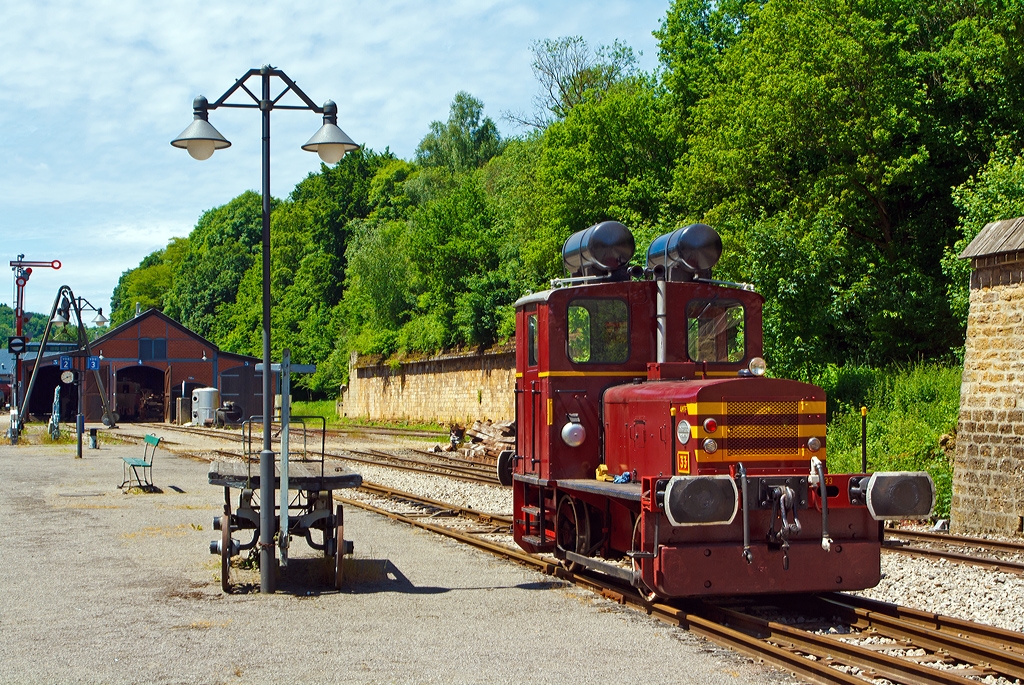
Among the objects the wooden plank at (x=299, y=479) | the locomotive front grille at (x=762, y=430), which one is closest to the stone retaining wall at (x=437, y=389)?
the wooden plank at (x=299, y=479)


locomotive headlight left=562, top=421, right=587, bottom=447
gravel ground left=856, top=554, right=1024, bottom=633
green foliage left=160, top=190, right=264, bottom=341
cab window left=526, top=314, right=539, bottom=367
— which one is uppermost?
green foliage left=160, top=190, right=264, bottom=341

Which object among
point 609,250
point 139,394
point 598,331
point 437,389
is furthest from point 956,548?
point 139,394

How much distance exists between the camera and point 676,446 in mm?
8445

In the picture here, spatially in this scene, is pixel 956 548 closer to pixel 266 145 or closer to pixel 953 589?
pixel 953 589

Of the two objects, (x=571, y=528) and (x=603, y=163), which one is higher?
(x=603, y=163)

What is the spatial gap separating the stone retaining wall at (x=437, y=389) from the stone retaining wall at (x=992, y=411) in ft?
70.0

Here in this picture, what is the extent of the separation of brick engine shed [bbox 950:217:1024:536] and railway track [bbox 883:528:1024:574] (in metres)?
1.04

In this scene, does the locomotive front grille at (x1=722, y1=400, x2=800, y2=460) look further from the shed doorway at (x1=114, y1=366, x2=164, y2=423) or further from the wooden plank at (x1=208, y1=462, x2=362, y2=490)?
the shed doorway at (x1=114, y1=366, x2=164, y2=423)

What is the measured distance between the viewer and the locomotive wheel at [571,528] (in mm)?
9805

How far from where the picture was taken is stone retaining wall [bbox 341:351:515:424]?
4219 centimetres

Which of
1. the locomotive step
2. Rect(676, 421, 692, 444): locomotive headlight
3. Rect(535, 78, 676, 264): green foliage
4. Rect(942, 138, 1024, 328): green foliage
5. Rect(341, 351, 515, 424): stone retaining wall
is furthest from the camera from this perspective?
Rect(341, 351, 515, 424): stone retaining wall

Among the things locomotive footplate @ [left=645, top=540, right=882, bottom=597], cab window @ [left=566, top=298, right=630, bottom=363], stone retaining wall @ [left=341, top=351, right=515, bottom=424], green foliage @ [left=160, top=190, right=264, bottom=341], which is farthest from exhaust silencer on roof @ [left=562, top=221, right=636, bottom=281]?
green foliage @ [left=160, top=190, right=264, bottom=341]

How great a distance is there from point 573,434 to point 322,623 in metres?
2.83

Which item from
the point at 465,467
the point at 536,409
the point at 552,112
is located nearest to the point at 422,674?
the point at 536,409
